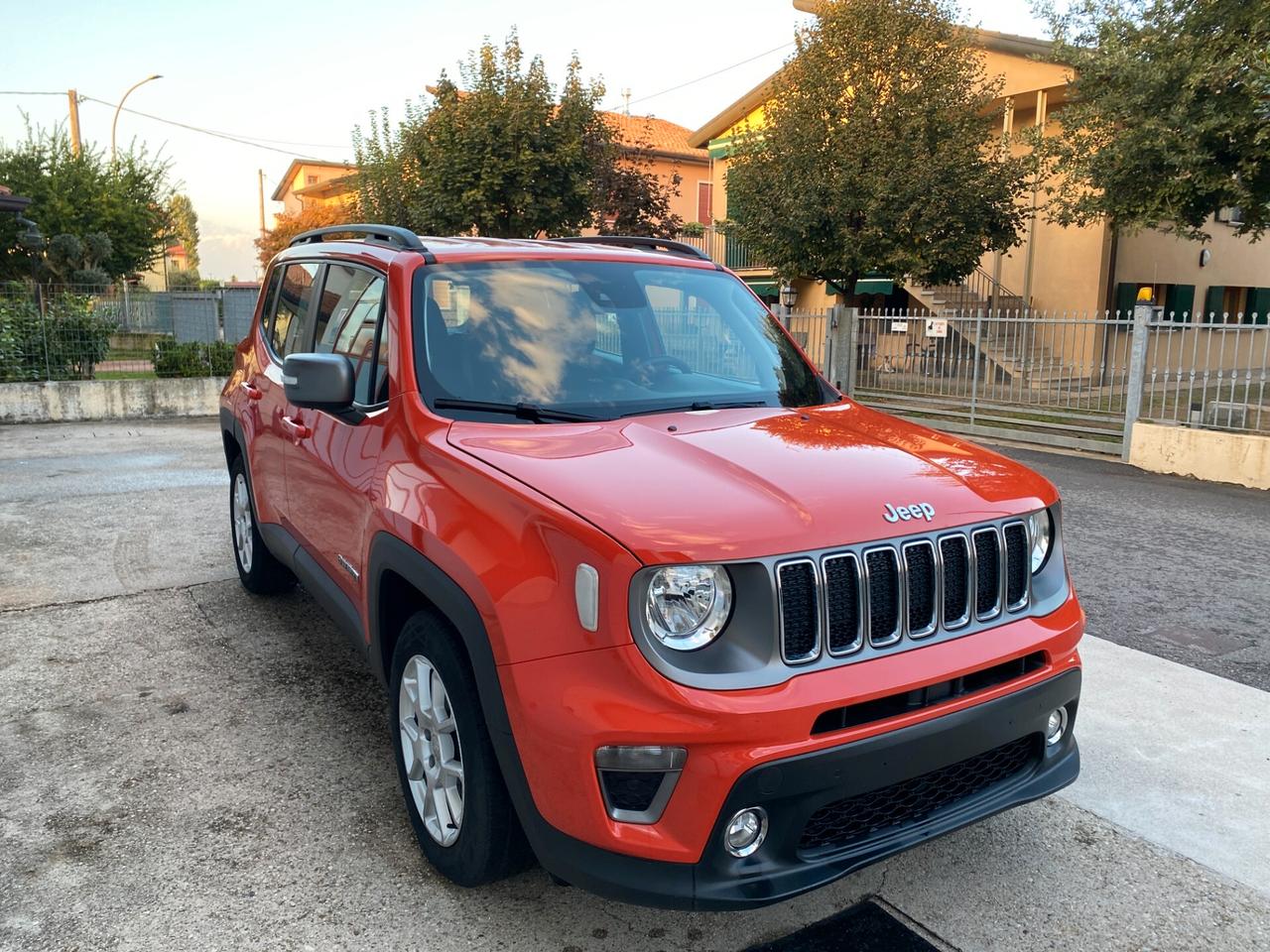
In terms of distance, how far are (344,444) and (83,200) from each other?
29.4 meters

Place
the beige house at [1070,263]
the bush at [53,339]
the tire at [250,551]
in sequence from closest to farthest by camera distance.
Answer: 1. the tire at [250,551]
2. the bush at [53,339]
3. the beige house at [1070,263]

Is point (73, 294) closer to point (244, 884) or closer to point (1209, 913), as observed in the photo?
point (244, 884)

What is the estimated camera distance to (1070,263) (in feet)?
66.4

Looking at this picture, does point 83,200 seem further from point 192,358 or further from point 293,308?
point 293,308

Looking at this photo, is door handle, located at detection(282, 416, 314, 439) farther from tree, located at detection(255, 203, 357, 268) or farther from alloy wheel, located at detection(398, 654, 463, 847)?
tree, located at detection(255, 203, 357, 268)

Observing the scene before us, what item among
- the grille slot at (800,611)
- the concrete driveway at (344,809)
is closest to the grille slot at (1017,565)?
the grille slot at (800,611)

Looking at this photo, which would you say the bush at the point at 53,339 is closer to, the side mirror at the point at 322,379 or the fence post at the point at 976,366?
the fence post at the point at 976,366

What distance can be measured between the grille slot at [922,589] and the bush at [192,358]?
47.0 ft

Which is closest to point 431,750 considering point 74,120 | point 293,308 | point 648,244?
point 648,244

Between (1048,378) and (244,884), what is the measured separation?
11.2m

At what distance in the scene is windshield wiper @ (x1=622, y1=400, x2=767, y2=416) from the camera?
318 cm

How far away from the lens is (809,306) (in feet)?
84.4

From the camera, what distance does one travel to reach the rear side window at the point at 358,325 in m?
3.40

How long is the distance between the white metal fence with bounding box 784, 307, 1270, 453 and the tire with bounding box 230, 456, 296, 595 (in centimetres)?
852
